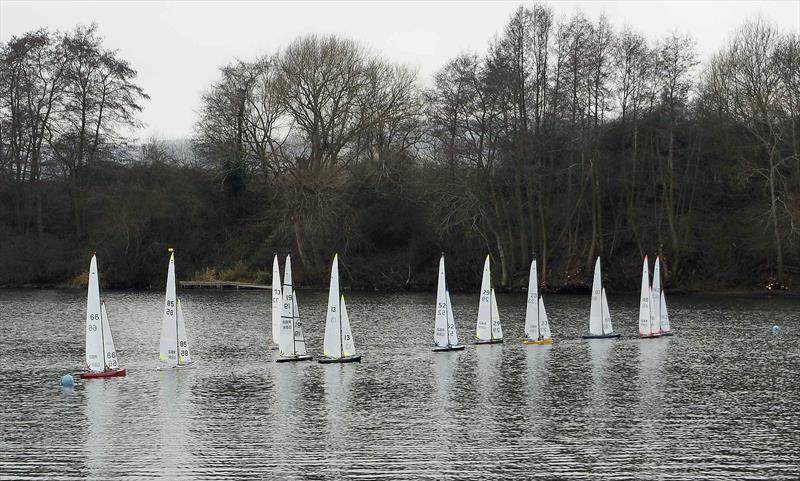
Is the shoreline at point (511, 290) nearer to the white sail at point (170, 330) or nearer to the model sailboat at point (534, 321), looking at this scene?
the model sailboat at point (534, 321)

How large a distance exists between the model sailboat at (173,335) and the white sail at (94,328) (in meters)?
2.28

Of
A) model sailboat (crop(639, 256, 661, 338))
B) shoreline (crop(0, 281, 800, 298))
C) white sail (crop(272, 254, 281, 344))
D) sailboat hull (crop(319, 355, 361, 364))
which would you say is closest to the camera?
sailboat hull (crop(319, 355, 361, 364))

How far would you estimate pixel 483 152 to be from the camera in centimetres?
7444

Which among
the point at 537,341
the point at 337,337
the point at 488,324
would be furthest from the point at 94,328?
the point at 537,341

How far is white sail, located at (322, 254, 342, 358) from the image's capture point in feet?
116

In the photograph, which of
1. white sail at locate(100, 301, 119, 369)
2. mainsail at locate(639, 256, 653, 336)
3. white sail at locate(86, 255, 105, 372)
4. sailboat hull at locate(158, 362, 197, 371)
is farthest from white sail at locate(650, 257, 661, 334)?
white sail at locate(86, 255, 105, 372)

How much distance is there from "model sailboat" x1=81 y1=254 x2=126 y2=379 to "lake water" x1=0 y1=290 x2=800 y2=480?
1.98 feet

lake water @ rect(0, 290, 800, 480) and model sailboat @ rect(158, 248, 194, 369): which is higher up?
model sailboat @ rect(158, 248, 194, 369)

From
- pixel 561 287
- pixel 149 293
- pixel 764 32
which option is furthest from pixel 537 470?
pixel 149 293

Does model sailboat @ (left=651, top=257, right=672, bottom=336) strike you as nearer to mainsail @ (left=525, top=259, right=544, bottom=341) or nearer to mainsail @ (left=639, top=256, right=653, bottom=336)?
mainsail @ (left=639, top=256, right=653, bottom=336)

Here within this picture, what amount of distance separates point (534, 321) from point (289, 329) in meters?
11.8

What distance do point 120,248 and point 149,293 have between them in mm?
8583

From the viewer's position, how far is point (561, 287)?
237 feet

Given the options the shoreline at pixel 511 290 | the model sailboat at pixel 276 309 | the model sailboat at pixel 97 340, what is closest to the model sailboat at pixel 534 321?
the model sailboat at pixel 276 309
